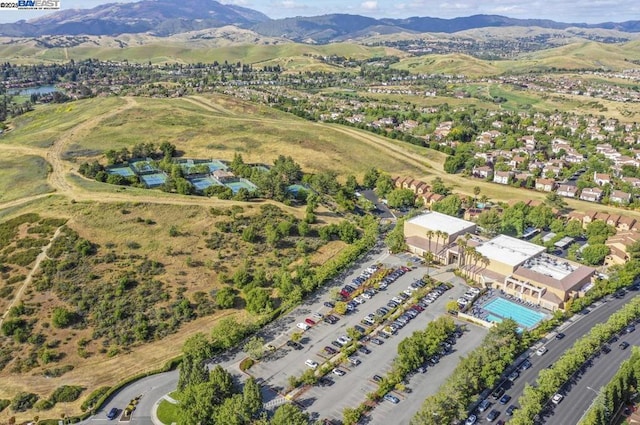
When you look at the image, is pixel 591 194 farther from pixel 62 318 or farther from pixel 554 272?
pixel 62 318

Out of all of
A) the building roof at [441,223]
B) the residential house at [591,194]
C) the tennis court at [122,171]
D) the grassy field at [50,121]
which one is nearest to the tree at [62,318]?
the tennis court at [122,171]

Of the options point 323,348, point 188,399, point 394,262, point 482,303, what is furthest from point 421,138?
point 188,399

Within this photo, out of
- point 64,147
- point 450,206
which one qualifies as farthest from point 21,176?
point 450,206

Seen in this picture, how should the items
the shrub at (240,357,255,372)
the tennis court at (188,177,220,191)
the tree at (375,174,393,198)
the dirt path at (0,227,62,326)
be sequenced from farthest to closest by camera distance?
the tree at (375,174,393,198)
the tennis court at (188,177,220,191)
the dirt path at (0,227,62,326)
the shrub at (240,357,255,372)

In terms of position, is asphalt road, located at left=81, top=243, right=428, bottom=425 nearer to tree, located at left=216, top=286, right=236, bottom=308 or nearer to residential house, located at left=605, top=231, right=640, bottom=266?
tree, located at left=216, top=286, right=236, bottom=308

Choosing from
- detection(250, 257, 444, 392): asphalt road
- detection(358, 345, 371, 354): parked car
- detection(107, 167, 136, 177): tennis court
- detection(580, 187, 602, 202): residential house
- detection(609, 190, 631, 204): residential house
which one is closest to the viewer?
detection(250, 257, 444, 392): asphalt road

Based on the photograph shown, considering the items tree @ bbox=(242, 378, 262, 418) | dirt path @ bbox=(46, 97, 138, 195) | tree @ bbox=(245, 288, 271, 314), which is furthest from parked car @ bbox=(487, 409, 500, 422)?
dirt path @ bbox=(46, 97, 138, 195)

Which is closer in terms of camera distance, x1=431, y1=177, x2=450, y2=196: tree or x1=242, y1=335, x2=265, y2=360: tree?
x1=242, y1=335, x2=265, y2=360: tree

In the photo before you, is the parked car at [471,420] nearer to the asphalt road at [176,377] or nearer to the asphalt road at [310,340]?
the asphalt road at [310,340]
